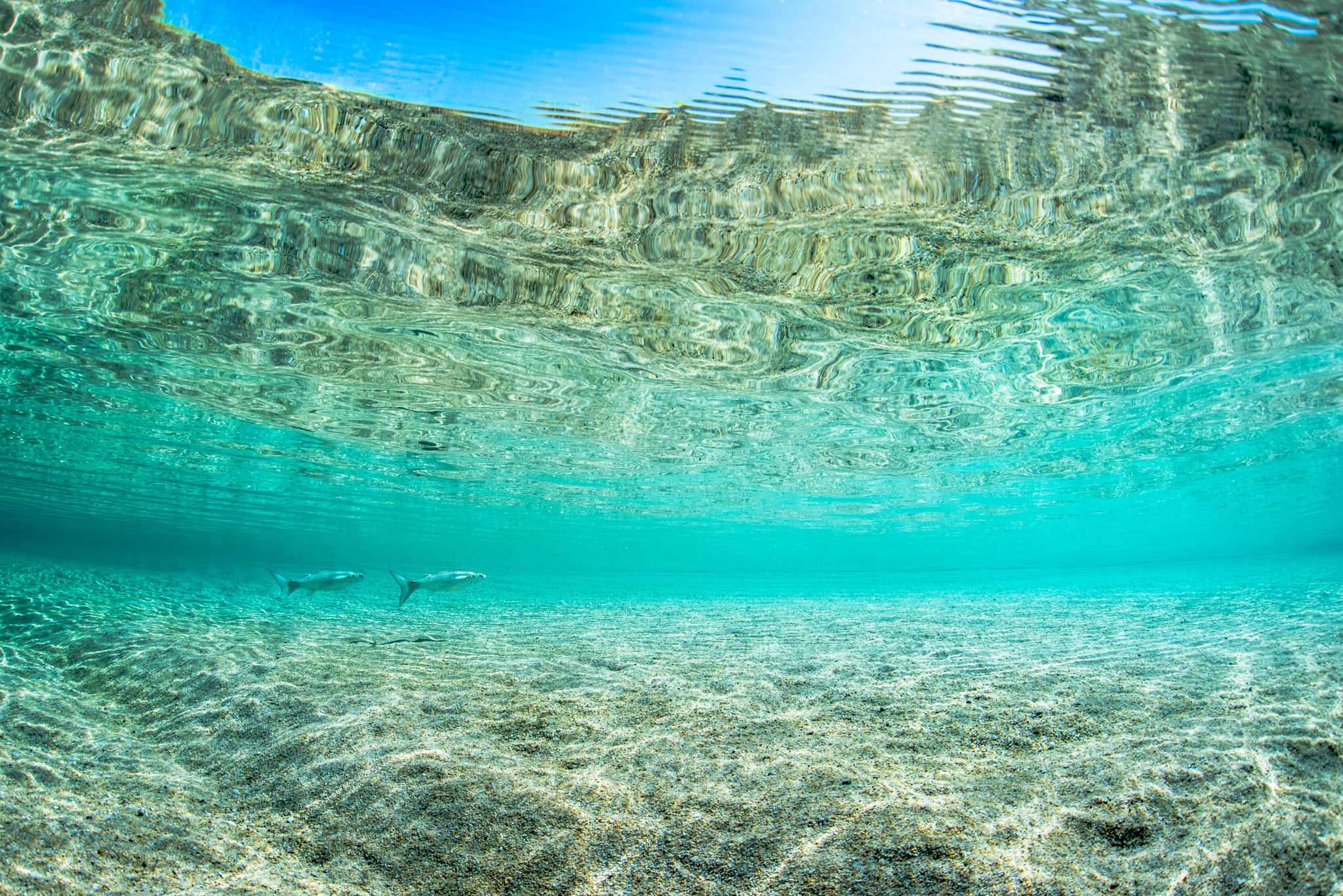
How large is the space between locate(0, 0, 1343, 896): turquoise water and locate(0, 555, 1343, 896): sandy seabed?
40mm

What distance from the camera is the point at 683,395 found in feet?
55.0

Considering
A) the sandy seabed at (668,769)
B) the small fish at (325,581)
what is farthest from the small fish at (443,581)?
the sandy seabed at (668,769)

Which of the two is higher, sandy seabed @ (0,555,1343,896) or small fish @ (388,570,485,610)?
sandy seabed @ (0,555,1343,896)

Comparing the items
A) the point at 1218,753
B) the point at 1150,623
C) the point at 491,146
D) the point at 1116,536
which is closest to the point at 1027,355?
the point at 1150,623

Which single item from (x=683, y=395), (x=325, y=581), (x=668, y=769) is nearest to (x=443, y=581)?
(x=325, y=581)

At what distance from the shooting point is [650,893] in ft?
10.8

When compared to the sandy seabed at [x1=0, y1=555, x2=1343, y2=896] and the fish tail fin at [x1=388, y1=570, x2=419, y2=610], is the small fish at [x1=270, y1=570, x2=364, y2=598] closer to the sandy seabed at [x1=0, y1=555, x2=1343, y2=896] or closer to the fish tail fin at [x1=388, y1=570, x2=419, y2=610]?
the fish tail fin at [x1=388, y1=570, x2=419, y2=610]

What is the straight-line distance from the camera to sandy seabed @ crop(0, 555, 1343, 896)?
3434 millimetres

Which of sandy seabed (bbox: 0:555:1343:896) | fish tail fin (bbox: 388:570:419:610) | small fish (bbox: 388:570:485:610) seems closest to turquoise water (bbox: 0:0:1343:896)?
sandy seabed (bbox: 0:555:1343:896)

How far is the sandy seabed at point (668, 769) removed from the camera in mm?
3434

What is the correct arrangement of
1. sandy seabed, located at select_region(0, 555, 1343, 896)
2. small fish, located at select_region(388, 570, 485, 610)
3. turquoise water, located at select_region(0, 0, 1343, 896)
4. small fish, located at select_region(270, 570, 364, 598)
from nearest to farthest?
sandy seabed, located at select_region(0, 555, 1343, 896) < turquoise water, located at select_region(0, 0, 1343, 896) < small fish, located at select_region(270, 570, 364, 598) < small fish, located at select_region(388, 570, 485, 610)

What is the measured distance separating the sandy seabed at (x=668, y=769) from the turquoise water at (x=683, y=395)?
1.6 inches

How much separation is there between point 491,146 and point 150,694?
25.5 ft

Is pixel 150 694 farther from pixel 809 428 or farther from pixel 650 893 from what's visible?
pixel 809 428
